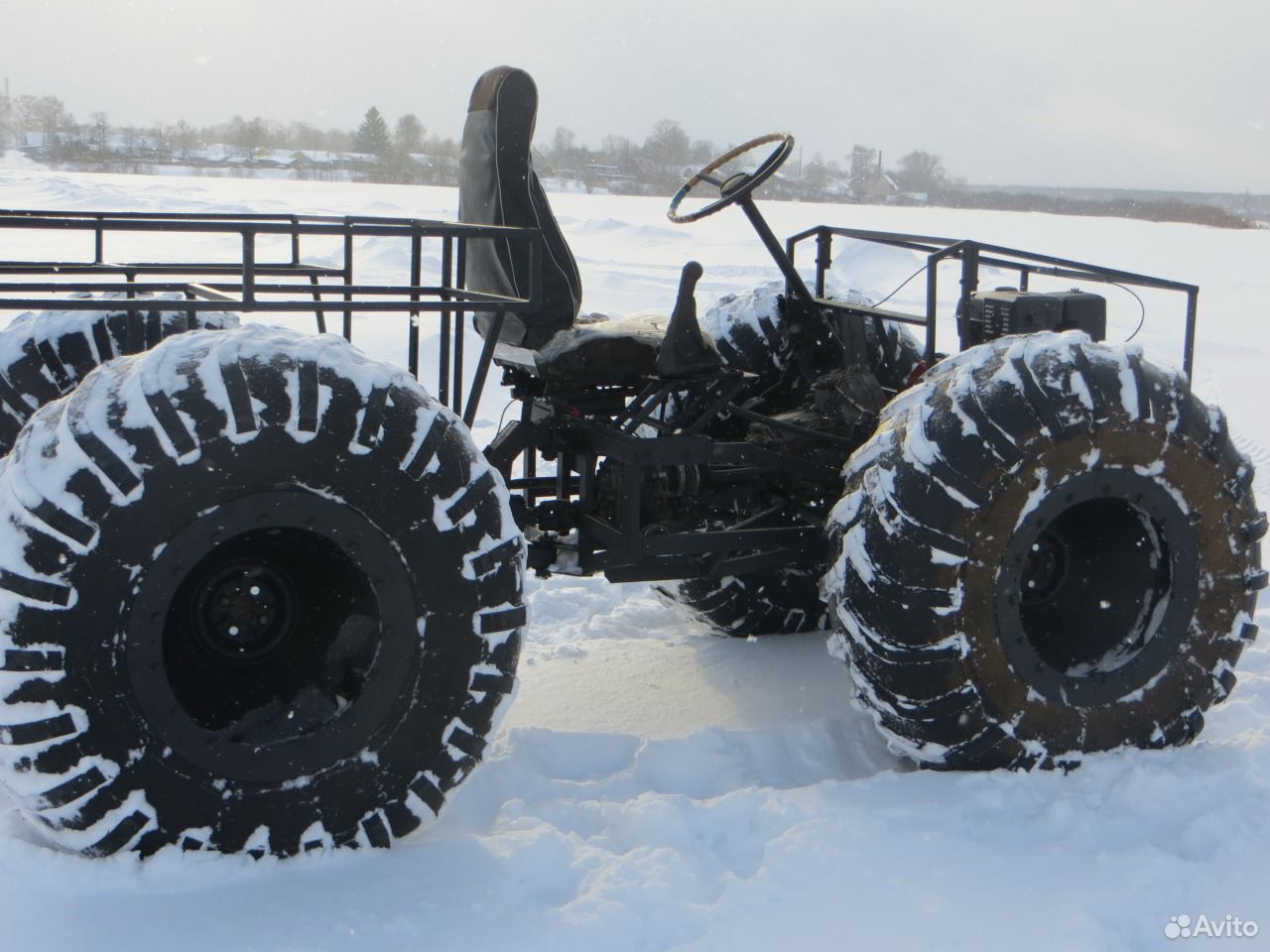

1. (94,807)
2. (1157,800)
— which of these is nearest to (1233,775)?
(1157,800)

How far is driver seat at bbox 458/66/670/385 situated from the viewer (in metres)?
4.18

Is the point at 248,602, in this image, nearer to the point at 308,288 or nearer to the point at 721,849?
the point at 308,288

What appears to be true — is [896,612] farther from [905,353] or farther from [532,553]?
[905,353]

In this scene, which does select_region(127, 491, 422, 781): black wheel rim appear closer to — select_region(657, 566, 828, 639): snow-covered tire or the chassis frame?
the chassis frame

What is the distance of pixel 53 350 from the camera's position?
14.3 feet

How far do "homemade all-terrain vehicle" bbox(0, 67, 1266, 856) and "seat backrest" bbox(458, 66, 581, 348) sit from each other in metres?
0.01

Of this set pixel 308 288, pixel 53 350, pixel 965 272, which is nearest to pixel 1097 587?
pixel 965 272

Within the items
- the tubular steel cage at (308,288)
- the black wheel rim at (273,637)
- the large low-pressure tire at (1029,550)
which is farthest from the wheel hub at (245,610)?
the large low-pressure tire at (1029,550)

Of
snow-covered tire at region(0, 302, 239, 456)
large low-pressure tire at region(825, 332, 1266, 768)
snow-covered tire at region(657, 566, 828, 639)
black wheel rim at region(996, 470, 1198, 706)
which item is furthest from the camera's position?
snow-covered tire at region(657, 566, 828, 639)

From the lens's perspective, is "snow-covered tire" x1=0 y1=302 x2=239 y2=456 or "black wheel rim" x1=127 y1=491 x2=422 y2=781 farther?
"snow-covered tire" x1=0 y1=302 x2=239 y2=456

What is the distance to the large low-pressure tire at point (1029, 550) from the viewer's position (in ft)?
11.6

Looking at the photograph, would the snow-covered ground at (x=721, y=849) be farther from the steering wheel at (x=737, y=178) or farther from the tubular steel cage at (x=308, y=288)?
the steering wheel at (x=737, y=178)

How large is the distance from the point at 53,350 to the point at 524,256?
5.36 feet

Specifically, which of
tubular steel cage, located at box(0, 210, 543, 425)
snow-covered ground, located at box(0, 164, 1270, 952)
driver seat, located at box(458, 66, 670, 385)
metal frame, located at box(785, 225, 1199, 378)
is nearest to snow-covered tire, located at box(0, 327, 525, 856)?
snow-covered ground, located at box(0, 164, 1270, 952)
